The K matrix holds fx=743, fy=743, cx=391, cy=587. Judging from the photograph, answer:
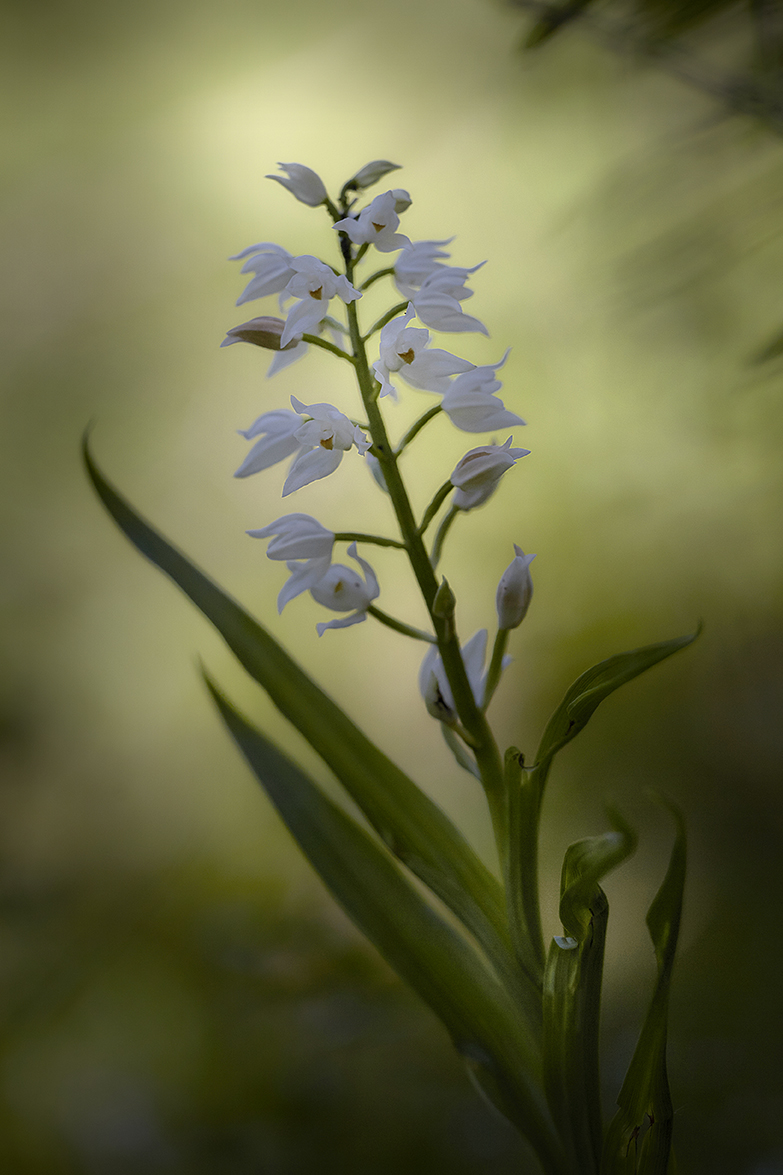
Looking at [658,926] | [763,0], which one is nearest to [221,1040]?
[658,926]

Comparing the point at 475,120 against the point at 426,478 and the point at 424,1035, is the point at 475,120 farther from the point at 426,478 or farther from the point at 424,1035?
the point at 424,1035

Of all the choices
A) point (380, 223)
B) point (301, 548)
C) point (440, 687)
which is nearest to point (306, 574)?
point (301, 548)

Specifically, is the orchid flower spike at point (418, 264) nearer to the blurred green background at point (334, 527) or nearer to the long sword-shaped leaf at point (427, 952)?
the blurred green background at point (334, 527)

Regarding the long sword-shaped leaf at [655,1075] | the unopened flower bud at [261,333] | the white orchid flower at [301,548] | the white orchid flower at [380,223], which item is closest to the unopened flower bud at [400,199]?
the white orchid flower at [380,223]

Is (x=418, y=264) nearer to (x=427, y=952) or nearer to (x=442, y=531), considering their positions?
(x=442, y=531)

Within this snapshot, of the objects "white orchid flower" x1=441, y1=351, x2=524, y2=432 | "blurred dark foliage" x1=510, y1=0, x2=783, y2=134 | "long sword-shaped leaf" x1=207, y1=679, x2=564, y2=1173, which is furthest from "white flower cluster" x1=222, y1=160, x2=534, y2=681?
"blurred dark foliage" x1=510, y1=0, x2=783, y2=134
